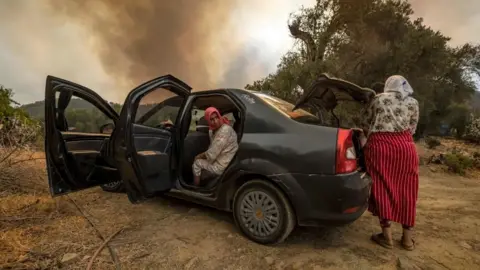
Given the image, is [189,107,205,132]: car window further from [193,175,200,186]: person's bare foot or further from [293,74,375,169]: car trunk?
[293,74,375,169]: car trunk

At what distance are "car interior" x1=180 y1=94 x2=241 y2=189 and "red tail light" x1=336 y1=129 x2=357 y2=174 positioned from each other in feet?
4.83

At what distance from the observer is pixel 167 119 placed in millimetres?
4547

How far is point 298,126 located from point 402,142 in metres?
1.21

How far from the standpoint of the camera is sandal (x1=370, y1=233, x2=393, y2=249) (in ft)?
10.8

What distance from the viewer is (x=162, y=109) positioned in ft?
14.9

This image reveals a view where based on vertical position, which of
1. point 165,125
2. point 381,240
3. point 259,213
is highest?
point 165,125

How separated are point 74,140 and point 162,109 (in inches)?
50.0

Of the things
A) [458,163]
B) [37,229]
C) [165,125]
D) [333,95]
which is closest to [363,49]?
[458,163]

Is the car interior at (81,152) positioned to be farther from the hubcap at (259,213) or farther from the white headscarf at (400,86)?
the white headscarf at (400,86)

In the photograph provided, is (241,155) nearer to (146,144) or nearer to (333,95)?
(146,144)

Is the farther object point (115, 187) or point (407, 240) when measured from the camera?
point (115, 187)

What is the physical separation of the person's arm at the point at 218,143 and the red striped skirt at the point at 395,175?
5.50ft

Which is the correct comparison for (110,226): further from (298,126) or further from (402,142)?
(402,142)

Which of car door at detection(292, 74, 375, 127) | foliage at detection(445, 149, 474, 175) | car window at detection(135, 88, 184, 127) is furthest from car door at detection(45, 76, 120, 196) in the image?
foliage at detection(445, 149, 474, 175)
